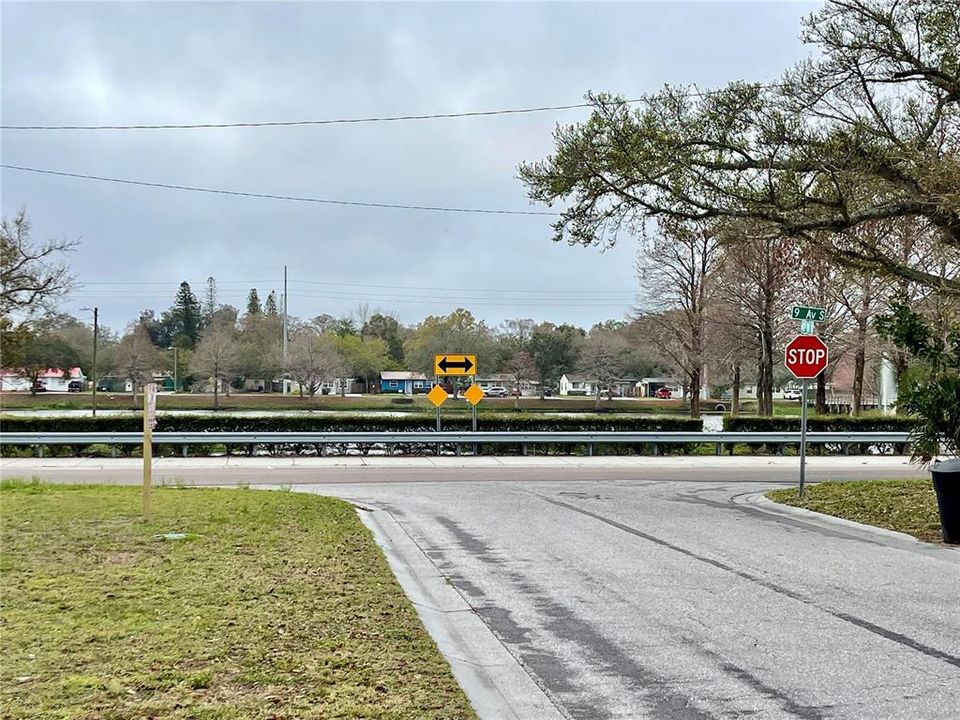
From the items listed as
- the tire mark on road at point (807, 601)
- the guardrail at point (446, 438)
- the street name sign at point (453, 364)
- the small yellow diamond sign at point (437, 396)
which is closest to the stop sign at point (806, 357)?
the tire mark on road at point (807, 601)

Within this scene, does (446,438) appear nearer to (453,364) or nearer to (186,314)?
(453,364)

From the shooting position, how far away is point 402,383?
8206 centimetres

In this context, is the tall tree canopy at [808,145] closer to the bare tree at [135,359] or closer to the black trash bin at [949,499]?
the black trash bin at [949,499]

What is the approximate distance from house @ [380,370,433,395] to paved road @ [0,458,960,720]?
6128 cm

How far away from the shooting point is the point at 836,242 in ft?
62.2

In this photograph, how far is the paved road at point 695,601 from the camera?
5621mm

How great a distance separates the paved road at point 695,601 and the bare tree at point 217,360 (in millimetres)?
46447

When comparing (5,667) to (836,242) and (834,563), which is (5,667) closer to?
(834,563)

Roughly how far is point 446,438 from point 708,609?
18729mm

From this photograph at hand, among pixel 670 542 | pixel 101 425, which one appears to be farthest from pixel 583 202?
pixel 101 425

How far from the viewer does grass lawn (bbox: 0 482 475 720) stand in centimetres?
484

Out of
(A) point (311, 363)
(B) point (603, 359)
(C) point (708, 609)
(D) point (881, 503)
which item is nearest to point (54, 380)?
(A) point (311, 363)

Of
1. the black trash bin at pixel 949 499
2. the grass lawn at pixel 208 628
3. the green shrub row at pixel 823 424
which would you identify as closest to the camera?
the grass lawn at pixel 208 628

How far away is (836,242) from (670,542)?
9.86m
